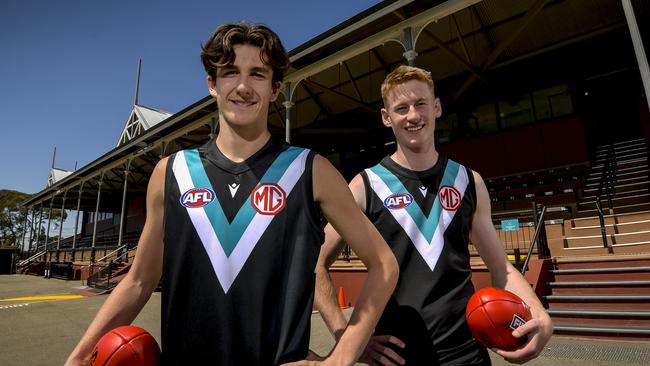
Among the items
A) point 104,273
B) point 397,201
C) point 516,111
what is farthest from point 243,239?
point 104,273

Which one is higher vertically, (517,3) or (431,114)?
(517,3)

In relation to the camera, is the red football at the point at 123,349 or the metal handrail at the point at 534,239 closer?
the red football at the point at 123,349

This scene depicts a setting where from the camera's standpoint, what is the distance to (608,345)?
17.6ft

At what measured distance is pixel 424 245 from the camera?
1826mm

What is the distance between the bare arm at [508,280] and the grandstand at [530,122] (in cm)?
548

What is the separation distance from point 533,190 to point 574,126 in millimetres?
3120

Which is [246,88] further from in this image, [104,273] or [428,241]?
[104,273]

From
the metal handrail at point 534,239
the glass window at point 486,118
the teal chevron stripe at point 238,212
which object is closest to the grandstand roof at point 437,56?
the glass window at point 486,118

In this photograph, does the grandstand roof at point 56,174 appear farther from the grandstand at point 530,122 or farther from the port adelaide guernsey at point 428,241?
the port adelaide guernsey at point 428,241

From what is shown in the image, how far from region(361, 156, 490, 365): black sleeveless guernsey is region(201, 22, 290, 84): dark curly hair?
2.89 feet

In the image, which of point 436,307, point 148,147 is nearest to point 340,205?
point 436,307

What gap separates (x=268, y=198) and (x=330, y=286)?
0.55 m

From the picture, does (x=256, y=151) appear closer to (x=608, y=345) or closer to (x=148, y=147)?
(x=608, y=345)

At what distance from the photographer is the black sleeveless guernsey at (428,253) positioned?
5.49ft
